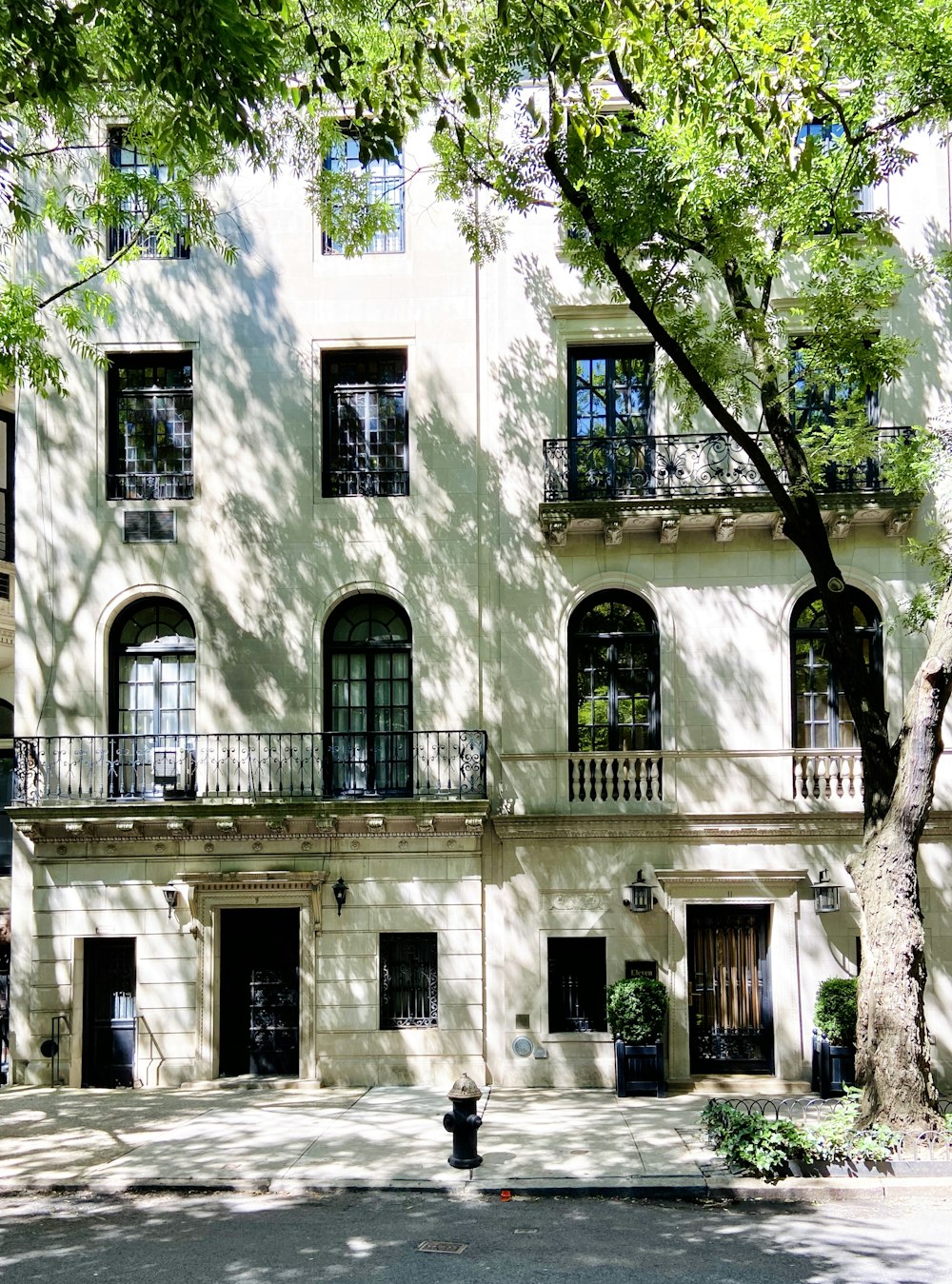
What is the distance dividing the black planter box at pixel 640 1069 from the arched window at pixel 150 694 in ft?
23.7

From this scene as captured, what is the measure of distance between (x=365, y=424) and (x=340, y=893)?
274 inches

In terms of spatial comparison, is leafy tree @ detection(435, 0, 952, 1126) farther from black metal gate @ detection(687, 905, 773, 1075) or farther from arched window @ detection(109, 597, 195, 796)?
arched window @ detection(109, 597, 195, 796)

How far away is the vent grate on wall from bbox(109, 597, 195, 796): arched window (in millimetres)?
898

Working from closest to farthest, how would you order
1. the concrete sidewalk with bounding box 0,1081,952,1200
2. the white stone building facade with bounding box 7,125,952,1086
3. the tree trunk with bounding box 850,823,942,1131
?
the concrete sidewalk with bounding box 0,1081,952,1200 → the tree trunk with bounding box 850,823,942,1131 → the white stone building facade with bounding box 7,125,952,1086

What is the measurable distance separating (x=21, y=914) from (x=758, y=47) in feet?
47.2

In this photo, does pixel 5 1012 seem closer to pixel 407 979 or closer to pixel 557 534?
pixel 407 979

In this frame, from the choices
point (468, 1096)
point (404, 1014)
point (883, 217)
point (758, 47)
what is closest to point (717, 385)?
point (883, 217)

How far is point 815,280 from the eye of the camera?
13.2 meters

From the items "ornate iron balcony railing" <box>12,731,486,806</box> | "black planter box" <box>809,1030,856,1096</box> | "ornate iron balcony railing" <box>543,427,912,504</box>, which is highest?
"ornate iron balcony railing" <box>543,427,912,504</box>

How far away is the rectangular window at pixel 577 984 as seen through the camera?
1627cm

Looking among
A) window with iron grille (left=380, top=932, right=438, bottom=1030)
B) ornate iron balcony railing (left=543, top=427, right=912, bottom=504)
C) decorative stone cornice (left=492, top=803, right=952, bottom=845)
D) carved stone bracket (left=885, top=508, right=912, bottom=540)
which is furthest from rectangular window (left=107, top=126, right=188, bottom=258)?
carved stone bracket (left=885, top=508, right=912, bottom=540)

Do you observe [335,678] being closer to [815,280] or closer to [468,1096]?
[468,1096]

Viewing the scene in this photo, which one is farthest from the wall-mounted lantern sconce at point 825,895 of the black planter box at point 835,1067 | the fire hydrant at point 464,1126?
the fire hydrant at point 464,1126

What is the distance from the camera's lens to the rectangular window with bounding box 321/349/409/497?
17.4 metres
